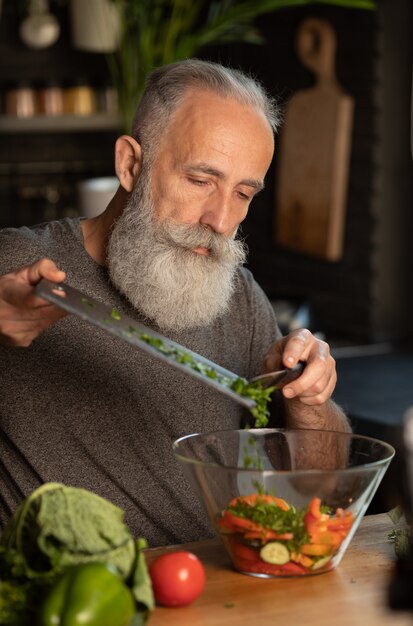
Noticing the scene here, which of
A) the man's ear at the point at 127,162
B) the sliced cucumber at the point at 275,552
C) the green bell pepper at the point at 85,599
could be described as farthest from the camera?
the man's ear at the point at 127,162

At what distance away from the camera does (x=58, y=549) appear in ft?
4.33

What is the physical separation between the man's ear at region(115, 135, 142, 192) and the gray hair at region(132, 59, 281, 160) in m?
0.03

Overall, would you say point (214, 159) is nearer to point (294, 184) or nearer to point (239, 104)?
point (239, 104)

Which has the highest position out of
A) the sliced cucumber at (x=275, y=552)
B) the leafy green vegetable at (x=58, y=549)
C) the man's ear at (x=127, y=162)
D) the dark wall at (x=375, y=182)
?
the man's ear at (x=127, y=162)

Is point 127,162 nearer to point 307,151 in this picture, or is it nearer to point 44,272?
point 44,272

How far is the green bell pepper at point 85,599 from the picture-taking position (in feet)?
3.91

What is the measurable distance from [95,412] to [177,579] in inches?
29.0

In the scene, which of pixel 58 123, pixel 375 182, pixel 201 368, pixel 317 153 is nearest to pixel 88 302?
pixel 201 368

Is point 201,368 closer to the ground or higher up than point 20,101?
higher up

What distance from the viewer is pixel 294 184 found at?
577cm

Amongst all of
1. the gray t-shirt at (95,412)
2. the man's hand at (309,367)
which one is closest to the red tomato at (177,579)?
the man's hand at (309,367)

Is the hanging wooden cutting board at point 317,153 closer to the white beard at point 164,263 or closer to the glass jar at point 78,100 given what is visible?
the glass jar at point 78,100

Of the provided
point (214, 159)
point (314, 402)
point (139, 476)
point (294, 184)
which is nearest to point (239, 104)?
point (214, 159)

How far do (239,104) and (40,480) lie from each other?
2.68 ft
